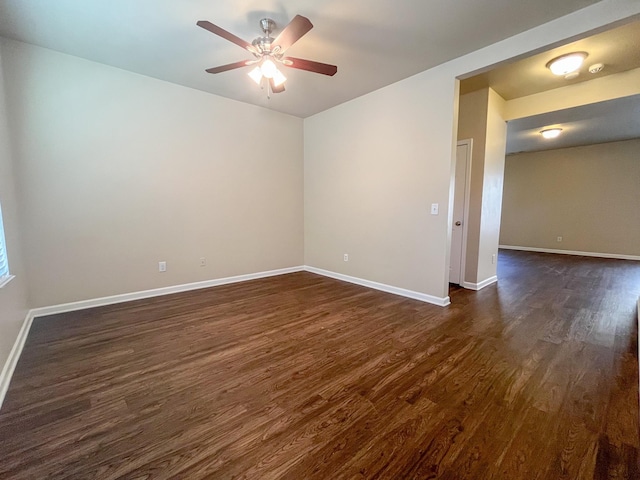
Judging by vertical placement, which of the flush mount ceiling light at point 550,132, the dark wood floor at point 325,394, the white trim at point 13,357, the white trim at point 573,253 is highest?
the flush mount ceiling light at point 550,132

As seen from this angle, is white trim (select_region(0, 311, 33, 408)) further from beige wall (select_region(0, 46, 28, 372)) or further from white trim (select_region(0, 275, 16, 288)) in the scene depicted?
white trim (select_region(0, 275, 16, 288))

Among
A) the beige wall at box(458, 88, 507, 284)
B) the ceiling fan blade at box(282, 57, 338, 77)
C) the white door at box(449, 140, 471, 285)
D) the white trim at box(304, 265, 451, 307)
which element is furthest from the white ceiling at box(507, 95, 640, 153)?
the ceiling fan blade at box(282, 57, 338, 77)

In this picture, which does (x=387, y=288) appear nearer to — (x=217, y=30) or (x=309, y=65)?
(x=309, y=65)

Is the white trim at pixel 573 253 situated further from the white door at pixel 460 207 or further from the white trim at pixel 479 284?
the white door at pixel 460 207

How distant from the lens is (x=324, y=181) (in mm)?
4508

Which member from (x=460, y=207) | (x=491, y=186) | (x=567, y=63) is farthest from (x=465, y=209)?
(x=567, y=63)

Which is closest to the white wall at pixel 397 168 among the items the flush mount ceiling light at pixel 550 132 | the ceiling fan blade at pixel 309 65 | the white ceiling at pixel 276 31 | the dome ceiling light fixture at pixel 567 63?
the white ceiling at pixel 276 31

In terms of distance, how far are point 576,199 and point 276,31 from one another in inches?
311

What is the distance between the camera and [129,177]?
10.4 ft

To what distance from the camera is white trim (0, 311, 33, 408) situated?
164 centimetres

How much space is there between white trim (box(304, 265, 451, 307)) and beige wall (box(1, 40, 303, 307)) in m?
1.10

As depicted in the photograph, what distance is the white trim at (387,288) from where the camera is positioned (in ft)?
10.4

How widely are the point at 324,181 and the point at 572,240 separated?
6.64 m

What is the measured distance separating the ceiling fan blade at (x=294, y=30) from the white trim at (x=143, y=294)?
3.09 metres
